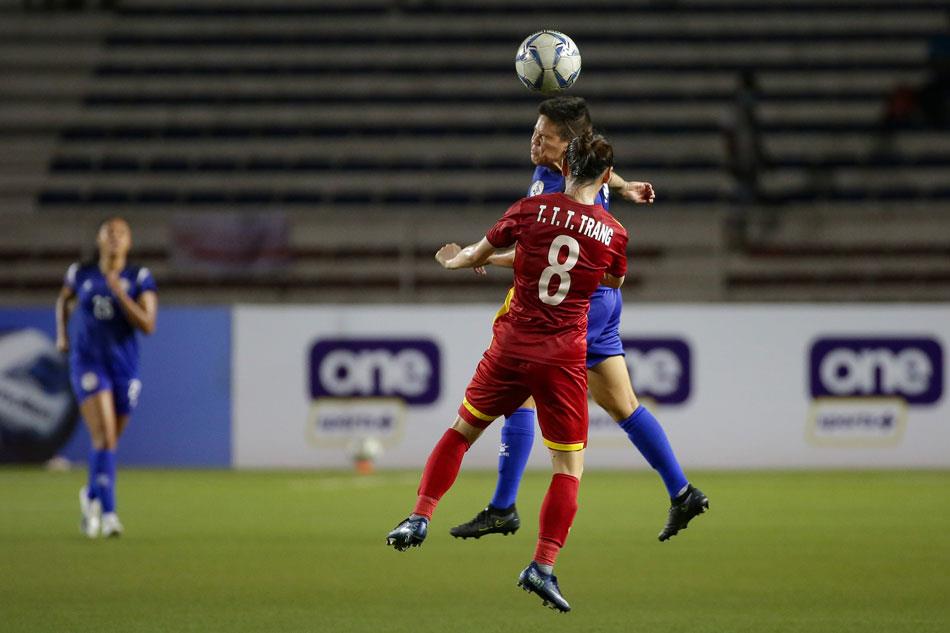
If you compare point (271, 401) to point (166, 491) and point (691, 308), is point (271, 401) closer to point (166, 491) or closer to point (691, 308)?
point (166, 491)

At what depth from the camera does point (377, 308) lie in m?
14.7

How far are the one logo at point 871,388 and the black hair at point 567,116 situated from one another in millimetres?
8720

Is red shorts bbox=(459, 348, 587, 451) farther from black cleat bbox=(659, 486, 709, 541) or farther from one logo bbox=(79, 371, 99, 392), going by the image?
one logo bbox=(79, 371, 99, 392)

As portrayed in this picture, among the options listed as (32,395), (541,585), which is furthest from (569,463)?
(32,395)

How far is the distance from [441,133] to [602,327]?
13.8 metres

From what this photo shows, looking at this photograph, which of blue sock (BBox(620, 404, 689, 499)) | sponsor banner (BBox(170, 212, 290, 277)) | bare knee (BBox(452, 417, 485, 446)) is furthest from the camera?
sponsor banner (BBox(170, 212, 290, 277))

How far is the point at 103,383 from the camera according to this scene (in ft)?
30.7

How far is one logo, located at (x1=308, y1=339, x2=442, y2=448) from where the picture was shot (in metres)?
14.6

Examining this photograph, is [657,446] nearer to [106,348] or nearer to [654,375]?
[106,348]

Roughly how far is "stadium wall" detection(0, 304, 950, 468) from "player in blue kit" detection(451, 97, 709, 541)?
299 inches

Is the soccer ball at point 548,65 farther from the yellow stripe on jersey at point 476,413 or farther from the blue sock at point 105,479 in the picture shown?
the blue sock at point 105,479

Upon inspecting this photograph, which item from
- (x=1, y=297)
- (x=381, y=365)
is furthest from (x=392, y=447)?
(x=1, y=297)

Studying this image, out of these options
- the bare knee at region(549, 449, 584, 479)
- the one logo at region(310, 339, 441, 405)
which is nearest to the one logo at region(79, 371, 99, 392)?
the bare knee at region(549, 449, 584, 479)

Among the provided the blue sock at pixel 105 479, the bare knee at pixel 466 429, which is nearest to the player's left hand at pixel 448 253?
the bare knee at pixel 466 429
